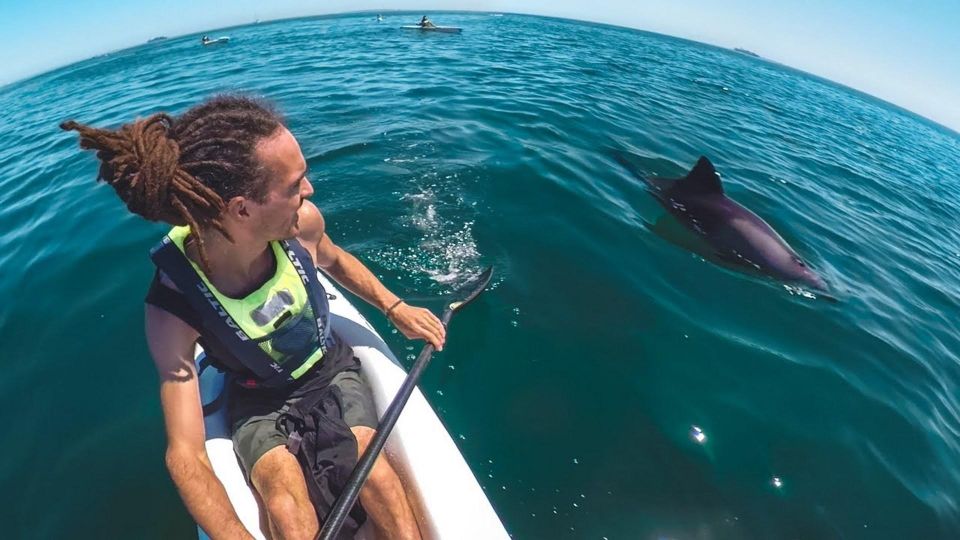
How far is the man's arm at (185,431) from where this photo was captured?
7.86 ft

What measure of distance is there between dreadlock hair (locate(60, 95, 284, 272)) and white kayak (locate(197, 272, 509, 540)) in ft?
4.90

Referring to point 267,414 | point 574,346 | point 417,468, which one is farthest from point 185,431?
point 574,346

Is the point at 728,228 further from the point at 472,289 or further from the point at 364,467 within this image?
the point at 364,467

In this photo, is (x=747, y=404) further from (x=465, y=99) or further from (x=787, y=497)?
(x=465, y=99)

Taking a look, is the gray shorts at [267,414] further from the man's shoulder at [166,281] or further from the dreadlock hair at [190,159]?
the dreadlock hair at [190,159]

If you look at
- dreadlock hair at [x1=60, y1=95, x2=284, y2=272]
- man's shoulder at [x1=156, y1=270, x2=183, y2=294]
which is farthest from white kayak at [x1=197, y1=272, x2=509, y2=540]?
dreadlock hair at [x1=60, y1=95, x2=284, y2=272]

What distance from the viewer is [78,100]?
71.1 ft

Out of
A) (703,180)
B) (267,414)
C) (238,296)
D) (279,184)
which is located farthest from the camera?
(703,180)

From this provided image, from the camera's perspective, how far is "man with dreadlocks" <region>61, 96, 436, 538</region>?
217 cm

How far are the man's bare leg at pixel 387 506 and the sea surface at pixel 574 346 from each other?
938 millimetres

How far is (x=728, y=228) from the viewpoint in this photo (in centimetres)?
727

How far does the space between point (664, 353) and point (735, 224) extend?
3627 millimetres

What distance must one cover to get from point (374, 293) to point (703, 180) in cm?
658

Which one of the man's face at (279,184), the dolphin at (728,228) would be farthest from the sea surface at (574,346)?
the man's face at (279,184)
